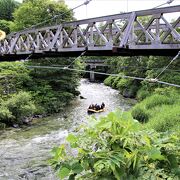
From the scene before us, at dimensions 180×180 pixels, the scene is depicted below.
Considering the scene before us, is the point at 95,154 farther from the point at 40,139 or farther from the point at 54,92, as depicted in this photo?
the point at 54,92

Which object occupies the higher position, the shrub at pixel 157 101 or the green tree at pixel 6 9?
the green tree at pixel 6 9

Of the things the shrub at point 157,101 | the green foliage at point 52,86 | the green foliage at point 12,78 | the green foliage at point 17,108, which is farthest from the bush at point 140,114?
the green foliage at point 12,78

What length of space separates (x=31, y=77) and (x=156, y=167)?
1989 cm

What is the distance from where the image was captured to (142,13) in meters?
7.93

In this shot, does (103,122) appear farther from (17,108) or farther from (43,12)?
(43,12)

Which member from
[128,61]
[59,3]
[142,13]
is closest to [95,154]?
[142,13]

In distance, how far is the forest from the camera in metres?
2.69

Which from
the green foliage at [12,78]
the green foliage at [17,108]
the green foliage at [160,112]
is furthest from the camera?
the green foliage at [12,78]

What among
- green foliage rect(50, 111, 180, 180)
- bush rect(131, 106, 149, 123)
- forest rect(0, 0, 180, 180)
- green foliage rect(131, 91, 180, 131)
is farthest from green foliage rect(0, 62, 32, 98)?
green foliage rect(50, 111, 180, 180)

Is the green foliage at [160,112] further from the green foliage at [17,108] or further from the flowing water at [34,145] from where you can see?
the green foliage at [17,108]

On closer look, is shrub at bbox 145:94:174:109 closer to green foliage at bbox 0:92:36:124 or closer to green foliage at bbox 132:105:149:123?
green foliage at bbox 132:105:149:123

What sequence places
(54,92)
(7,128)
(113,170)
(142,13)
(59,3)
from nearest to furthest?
(113,170) → (142,13) → (7,128) → (54,92) → (59,3)

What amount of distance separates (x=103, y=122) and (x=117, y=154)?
308 millimetres

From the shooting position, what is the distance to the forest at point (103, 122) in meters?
2.69
